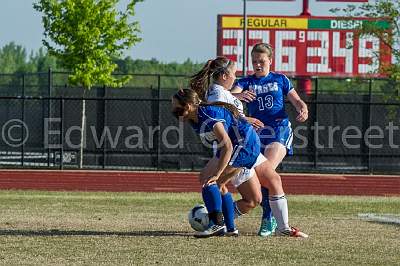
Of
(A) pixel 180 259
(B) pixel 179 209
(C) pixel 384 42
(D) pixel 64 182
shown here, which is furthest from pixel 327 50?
(A) pixel 180 259

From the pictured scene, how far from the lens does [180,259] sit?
27.9ft

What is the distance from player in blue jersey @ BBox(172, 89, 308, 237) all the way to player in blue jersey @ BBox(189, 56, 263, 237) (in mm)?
87

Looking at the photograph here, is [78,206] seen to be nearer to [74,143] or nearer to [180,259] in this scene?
[180,259]

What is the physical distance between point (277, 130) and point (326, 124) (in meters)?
19.7

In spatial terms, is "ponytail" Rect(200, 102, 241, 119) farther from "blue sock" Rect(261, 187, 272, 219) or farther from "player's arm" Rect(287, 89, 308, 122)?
"blue sock" Rect(261, 187, 272, 219)

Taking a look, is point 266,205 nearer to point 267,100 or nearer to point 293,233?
point 293,233

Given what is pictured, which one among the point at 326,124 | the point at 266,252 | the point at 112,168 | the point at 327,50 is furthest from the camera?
the point at 327,50

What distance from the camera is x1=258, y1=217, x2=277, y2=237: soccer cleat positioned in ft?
34.7

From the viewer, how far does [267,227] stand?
10.6 metres

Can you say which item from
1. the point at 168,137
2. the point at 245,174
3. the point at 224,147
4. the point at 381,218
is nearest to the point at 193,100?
the point at 224,147

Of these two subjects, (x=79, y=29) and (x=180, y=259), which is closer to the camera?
(x=180, y=259)

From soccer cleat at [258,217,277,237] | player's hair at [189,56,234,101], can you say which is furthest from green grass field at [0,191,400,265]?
player's hair at [189,56,234,101]

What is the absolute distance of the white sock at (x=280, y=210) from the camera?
34.2ft

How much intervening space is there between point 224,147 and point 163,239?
42.3 inches
